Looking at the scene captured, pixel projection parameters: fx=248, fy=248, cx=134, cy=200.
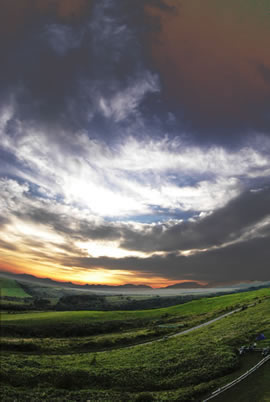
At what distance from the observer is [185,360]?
34.1m

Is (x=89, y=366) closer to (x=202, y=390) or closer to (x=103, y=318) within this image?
(x=202, y=390)

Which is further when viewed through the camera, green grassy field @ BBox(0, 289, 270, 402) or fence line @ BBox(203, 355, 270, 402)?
green grassy field @ BBox(0, 289, 270, 402)

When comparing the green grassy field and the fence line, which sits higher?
the fence line

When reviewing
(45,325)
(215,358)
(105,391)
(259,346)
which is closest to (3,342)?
(45,325)

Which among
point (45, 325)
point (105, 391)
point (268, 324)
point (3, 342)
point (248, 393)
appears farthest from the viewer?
point (45, 325)

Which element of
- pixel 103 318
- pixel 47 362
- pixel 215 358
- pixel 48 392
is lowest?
pixel 103 318

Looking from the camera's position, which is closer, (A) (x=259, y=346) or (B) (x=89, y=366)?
(A) (x=259, y=346)

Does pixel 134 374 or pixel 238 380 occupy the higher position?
pixel 238 380

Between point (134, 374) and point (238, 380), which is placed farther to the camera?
point (134, 374)

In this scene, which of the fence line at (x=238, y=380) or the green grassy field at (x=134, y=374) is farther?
the green grassy field at (x=134, y=374)

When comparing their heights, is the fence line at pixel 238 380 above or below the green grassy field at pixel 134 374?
above

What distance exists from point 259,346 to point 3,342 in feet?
180

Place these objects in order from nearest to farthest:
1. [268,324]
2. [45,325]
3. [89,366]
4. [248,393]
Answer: [248,393] < [89,366] < [268,324] < [45,325]

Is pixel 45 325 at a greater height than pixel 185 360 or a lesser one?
lesser
